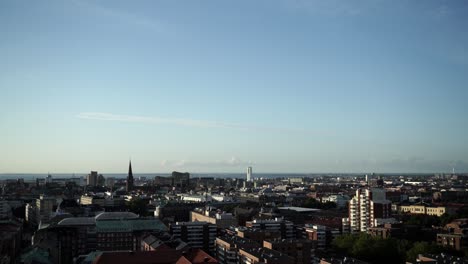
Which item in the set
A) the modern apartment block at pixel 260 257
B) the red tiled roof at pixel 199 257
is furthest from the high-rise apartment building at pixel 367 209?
the red tiled roof at pixel 199 257

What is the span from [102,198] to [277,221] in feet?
189

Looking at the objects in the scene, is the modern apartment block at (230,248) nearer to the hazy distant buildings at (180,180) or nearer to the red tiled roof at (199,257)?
the red tiled roof at (199,257)

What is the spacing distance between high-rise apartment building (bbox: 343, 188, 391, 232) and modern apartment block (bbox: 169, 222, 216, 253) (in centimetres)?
1994

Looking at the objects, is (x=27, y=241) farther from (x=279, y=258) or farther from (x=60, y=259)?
(x=279, y=258)

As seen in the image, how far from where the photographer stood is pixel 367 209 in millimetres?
63438

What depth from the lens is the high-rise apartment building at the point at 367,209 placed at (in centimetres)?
6259

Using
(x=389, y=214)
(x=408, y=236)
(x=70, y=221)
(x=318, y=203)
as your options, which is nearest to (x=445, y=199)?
(x=318, y=203)

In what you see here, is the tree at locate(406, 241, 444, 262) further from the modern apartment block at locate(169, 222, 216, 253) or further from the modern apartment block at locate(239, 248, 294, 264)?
the modern apartment block at locate(169, 222, 216, 253)

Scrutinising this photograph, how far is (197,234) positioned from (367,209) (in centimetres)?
2267

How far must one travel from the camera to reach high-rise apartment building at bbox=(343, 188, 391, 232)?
205 feet

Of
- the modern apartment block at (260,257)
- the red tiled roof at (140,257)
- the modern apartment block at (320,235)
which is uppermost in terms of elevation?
the modern apartment block at (260,257)

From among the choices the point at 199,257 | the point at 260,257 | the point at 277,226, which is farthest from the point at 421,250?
the point at 277,226

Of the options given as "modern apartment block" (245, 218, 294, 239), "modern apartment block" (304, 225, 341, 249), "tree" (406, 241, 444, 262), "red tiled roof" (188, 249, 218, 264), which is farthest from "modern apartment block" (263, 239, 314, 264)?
"modern apartment block" (245, 218, 294, 239)

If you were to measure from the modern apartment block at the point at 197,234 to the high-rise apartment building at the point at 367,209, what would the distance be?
785 inches
